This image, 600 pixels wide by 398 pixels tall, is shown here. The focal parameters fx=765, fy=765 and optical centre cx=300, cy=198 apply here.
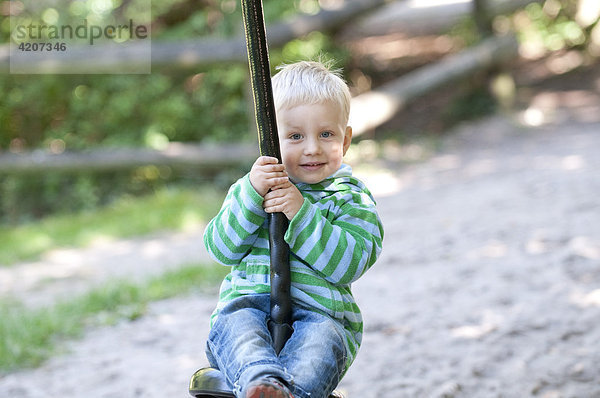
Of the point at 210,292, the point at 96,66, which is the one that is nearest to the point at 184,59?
the point at 96,66

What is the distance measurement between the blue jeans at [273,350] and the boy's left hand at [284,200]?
24 centimetres

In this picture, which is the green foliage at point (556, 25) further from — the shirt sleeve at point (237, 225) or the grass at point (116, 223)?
the shirt sleeve at point (237, 225)

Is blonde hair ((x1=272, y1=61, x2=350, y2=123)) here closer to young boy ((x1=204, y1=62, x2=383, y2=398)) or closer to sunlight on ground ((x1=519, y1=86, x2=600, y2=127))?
young boy ((x1=204, y1=62, x2=383, y2=398))

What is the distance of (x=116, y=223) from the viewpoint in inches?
261

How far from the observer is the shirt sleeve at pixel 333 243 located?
1.80 metres

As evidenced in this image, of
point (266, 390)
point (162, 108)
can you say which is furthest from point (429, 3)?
point (266, 390)

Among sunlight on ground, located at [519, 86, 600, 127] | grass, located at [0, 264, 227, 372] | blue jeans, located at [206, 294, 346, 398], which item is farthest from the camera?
sunlight on ground, located at [519, 86, 600, 127]

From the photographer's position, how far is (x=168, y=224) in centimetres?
629

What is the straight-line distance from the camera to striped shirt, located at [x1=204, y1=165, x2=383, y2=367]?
1.81m

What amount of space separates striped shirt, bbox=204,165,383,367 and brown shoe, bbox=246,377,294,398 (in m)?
0.30

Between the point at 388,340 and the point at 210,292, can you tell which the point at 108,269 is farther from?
the point at 388,340

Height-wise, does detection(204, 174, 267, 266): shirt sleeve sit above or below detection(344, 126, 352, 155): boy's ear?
below

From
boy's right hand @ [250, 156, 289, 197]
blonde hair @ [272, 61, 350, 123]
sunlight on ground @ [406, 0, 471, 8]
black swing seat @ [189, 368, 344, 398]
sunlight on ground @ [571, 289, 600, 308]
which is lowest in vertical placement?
sunlight on ground @ [571, 289, 600, 308]

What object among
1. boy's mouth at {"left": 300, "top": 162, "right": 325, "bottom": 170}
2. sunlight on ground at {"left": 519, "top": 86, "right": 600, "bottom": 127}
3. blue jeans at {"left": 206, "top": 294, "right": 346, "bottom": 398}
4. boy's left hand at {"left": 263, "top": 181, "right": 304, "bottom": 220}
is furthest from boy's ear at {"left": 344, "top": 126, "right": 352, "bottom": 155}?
sunlight on ground at {"left": 519, "top": 86, "right": 600, "bottom": 127}
